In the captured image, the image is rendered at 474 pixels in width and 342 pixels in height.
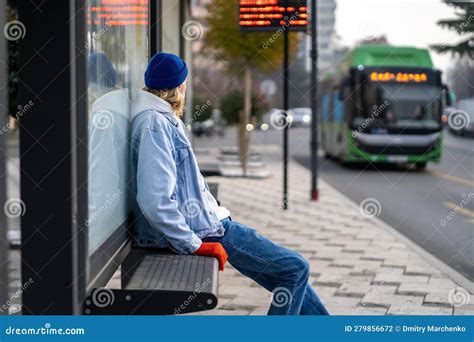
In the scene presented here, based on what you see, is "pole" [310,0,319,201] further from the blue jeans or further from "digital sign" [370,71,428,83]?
"digital sign" [370,71,428,83]

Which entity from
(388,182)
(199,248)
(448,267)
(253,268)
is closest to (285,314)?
(253,268)

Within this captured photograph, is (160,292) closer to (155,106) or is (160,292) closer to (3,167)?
(3,167)

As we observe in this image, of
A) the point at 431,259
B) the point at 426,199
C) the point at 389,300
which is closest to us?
the point at 389,300

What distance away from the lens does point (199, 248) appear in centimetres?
393

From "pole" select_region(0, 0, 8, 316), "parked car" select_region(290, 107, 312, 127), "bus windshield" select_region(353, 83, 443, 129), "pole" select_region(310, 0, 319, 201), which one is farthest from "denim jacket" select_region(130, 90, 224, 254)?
"parked car" select_region(290, 107, 312, 127)

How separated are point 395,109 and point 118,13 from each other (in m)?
17.2

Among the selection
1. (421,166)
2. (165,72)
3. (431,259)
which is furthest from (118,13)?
(421,166)

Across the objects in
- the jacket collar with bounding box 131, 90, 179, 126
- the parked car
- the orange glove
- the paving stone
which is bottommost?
the parked car

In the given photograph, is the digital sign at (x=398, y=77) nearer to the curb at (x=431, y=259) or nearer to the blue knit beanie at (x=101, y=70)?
the curb at (x=431, y=259)

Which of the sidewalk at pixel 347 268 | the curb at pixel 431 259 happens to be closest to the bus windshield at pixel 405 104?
the sidewalk at pixel 347 268

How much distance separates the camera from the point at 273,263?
4.14 m

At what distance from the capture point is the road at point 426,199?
8.98 metres

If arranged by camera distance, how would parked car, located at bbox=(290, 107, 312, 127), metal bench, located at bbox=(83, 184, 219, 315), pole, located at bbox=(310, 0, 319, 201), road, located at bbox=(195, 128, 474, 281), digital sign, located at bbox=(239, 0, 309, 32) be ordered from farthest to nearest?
parked car, located at bbox=(290, 107, 312, 127) → pole, located at bbox=(310, 0, 319, 201) → digital sign, located at bbox=(239, 0, 309, 32) → road, located at bbox=(195, 128, 474, 281) → metal bench, located at bbox=(83, 184, 219, 315)

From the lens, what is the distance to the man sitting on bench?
387 centimetres
